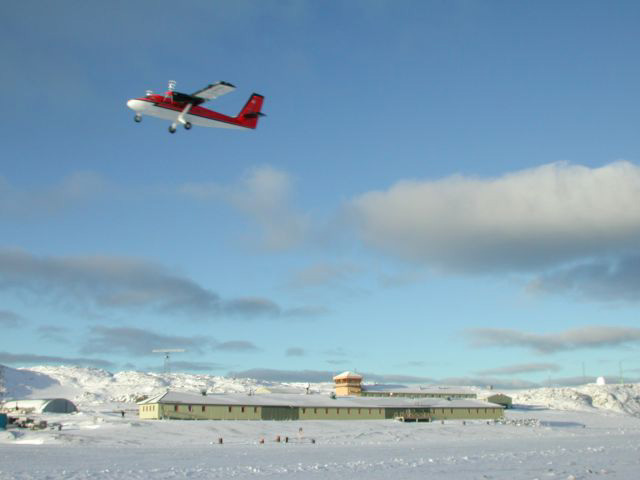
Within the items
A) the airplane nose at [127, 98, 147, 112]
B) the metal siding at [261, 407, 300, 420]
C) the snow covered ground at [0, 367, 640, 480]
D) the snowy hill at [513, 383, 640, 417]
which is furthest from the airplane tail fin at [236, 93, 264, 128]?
the snowy hill at [513, 383, 640, 417]

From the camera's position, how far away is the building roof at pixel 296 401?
278 ft

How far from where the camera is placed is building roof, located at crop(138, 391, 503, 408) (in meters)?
84.7

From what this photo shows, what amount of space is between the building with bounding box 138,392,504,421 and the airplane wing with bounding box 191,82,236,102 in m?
41.3

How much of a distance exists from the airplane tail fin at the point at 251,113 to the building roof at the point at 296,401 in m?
37.2

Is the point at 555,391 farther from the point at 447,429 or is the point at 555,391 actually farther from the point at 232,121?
the point at 232,121

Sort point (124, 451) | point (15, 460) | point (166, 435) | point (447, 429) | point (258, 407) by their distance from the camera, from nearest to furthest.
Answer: point (15, 460), point (124, 451), point (166, 435), point (447, 429), point (258, 407)

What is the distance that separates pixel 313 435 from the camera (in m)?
73.1

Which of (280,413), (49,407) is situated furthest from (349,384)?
(49,407)

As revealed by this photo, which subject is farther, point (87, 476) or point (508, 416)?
point (508, 416)

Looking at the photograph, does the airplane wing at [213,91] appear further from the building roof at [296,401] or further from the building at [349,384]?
the building at [349,384]

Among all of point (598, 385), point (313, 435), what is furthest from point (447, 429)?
point (598, 385)

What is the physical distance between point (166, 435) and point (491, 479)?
136 ft

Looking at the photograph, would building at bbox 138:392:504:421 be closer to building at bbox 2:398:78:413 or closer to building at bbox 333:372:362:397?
building at bbox 333:372:362:397

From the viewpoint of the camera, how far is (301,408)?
9119cm
